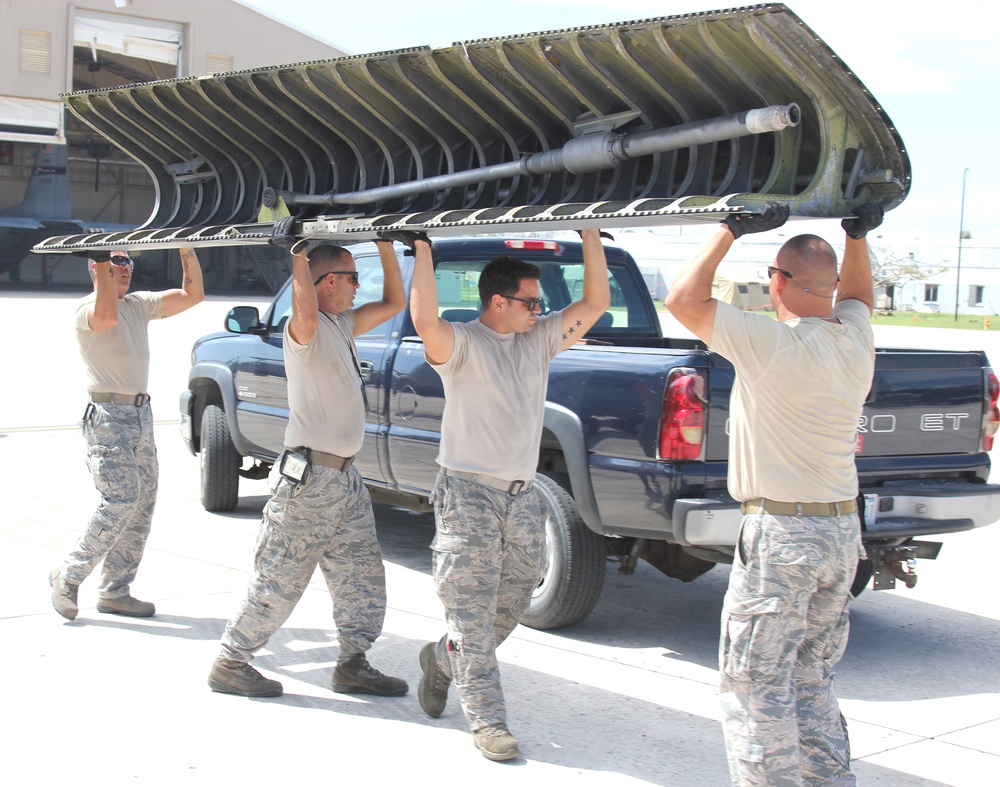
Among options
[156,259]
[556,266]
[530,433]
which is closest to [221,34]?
[156,259]

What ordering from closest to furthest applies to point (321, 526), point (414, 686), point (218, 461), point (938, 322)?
point (321, 526) → point (414, 686) → point (218, 461) → point (938, 322)

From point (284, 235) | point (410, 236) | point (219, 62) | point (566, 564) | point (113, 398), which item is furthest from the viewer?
point (219, 62)

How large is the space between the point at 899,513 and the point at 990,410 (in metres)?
0.93

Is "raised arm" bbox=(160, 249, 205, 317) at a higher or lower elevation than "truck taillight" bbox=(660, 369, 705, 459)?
higher

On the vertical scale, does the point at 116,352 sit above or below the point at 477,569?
above

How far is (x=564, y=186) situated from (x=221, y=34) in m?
40.0

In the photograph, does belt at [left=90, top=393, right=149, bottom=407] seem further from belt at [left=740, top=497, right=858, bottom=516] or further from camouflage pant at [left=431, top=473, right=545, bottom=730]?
belt at [left=740, top=497, right=858, bottom=516]

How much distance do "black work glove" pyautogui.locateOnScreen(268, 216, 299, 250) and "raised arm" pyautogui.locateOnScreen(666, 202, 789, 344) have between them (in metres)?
2.12

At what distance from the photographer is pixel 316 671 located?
5.30m

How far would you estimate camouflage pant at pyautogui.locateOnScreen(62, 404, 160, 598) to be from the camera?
5828 mm

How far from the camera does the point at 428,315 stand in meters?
4.30

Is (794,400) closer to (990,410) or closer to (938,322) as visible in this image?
(990,410)

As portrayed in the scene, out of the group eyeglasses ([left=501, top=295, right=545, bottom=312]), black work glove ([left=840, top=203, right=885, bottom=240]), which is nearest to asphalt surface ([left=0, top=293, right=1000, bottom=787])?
eyeglasses ([left=501, top=295, right=545, bottom=312])

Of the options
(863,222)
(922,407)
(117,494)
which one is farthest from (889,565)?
(117,494)
